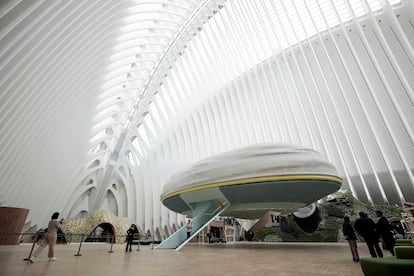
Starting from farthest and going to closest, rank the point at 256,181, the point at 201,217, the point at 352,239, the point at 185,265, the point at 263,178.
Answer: the point at 201,217 < the point at 256,181 < the point at 263,178 < the point at 352,239 < the point at 185,265

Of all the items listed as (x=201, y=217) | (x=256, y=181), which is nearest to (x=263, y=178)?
(x=256, y=181)

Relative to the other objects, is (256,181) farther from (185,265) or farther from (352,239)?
(185,265)

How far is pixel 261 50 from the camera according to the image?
1078 inches

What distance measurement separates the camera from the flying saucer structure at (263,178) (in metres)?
10.9

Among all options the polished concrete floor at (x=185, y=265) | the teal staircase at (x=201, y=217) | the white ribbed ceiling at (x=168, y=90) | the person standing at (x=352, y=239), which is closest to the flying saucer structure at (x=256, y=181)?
the teal staircase at (x=201, y=217)

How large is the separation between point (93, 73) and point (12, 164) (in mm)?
9477

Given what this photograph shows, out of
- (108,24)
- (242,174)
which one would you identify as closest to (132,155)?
(108,24)

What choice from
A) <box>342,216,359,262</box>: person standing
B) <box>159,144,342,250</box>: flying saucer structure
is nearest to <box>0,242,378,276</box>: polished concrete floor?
<box>342,216,359,262</box>: person standing

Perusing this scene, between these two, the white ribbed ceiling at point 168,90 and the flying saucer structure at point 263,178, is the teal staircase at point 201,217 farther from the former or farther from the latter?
the white ribbed ceiling at point 168,90

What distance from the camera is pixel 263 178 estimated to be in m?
11.0

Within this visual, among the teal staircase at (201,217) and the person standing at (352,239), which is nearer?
the person standing at (352,239)

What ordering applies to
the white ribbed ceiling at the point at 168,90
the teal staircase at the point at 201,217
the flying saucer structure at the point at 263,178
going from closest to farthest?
the flying saucer structure at the point at 263,178 → the teal staircase at the point at 201,217 → the white ribbed ceiling at the point at 168,90

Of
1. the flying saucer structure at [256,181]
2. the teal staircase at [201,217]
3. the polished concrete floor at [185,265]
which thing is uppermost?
the flying saucer structure at [256,181]

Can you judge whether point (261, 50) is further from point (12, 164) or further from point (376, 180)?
point (12, 164)
